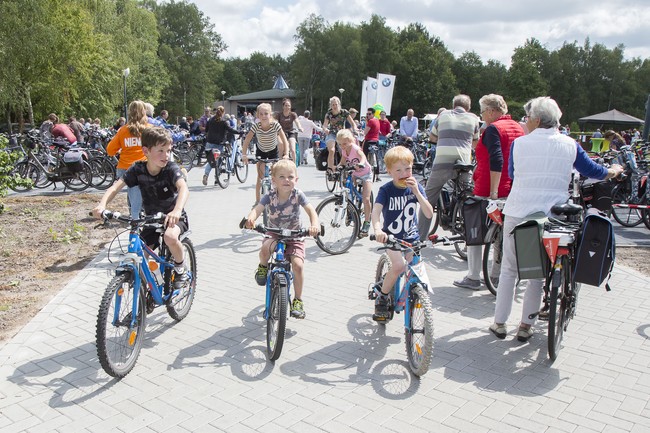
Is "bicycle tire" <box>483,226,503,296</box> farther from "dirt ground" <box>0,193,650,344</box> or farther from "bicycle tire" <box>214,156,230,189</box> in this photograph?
"bicycle tire" <box>214,156,230,189</box>

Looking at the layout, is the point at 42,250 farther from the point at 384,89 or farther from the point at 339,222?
the point at 384,89

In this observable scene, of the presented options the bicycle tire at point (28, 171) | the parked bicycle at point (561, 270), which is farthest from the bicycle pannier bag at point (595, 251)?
the bicycle tire at point (28, 171)

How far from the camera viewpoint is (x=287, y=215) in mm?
4789

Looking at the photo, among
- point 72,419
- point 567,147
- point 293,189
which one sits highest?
point 567,147

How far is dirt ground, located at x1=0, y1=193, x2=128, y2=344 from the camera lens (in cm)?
557

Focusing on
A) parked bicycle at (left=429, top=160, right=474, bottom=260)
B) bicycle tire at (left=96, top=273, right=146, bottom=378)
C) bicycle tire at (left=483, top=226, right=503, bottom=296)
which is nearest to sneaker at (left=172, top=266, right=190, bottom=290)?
bicycle tire at (left=96, top=273, right=146, bottom=378)

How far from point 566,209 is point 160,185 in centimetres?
319

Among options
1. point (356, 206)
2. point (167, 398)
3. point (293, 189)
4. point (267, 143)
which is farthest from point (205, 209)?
point (167, 398)

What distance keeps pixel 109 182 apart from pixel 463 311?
437 inches

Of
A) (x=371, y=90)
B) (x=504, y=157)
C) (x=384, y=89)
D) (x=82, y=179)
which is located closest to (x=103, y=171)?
(x=82, y=179)

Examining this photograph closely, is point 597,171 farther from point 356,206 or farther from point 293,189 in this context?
point 356,206

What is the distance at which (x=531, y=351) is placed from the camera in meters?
4.52

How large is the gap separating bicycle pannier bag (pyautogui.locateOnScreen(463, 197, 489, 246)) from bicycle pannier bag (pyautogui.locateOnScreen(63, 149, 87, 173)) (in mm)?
10194

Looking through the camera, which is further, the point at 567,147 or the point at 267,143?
the point at 267,143
